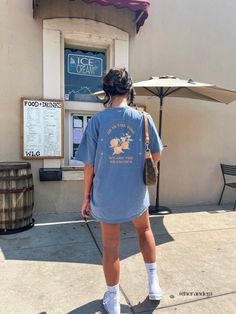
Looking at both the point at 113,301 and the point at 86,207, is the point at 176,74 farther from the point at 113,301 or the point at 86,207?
the point at 113,301

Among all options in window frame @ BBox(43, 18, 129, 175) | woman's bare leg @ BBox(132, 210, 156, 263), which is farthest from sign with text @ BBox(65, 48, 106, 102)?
woman's bare leg @ BBox(132, 210, 156, 263)

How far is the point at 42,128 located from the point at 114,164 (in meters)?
2.77

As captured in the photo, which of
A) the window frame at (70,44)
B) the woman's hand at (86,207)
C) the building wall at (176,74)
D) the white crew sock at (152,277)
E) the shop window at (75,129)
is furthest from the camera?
the shop window at (75,129)

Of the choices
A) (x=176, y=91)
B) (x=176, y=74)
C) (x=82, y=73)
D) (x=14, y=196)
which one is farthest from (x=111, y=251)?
(x=176, y=74)

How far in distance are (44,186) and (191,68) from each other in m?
3.41

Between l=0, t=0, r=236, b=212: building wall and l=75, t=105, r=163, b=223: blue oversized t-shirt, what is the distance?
273 centimetres

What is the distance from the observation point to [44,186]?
4.70m

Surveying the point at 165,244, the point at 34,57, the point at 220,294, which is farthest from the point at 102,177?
the point at 34,57

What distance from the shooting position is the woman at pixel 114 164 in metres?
2.09

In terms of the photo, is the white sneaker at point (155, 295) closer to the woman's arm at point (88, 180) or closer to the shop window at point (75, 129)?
the woman's arm at point (88, 180)

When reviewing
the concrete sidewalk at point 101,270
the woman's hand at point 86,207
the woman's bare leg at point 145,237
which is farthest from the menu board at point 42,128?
the woman's bare leg at point 145,237

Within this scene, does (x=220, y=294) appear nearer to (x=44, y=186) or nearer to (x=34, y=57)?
(x=44, y=186)

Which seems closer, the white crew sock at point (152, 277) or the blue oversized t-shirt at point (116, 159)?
the blue oversized t-shirt at point (116, 159)

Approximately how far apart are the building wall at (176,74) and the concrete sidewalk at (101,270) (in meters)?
1.13
